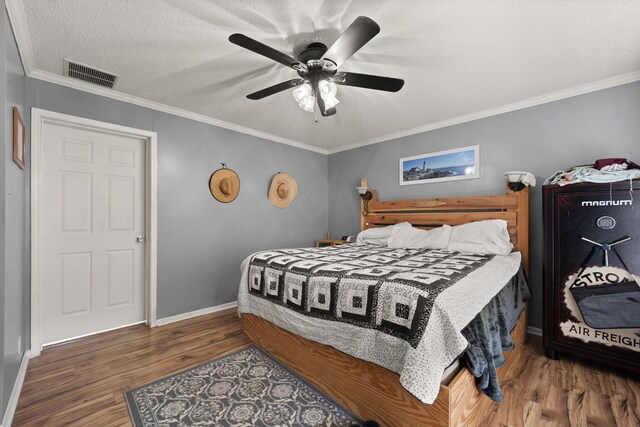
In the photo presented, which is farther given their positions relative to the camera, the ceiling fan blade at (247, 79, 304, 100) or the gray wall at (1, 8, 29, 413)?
the ceiling fan blade at (247, 79, 304, 100)

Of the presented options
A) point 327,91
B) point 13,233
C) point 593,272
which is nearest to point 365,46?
point 327,91

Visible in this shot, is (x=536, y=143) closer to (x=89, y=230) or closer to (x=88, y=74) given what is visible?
(x=88, y=74)

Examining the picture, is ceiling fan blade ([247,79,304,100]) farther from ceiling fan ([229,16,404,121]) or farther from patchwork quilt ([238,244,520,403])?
patchwork quilt ([238,244,520,403])

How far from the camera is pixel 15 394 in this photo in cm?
175

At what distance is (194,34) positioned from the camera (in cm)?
189

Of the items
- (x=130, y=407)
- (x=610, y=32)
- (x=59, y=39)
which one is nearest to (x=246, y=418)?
(x=130, y=407)

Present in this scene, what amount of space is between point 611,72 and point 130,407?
4505 millimetres

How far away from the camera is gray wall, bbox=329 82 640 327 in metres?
2.49

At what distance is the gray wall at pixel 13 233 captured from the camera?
59.9 inches

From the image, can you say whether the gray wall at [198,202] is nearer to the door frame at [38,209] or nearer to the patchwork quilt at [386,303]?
the door frame at [38,209]

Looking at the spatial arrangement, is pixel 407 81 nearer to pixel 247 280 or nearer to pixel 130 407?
pixel 247 280

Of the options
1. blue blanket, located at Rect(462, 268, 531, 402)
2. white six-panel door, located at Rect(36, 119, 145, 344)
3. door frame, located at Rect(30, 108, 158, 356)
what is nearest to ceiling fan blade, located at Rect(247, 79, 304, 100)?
door frame, located at Rect(30, 108, 158, 356)

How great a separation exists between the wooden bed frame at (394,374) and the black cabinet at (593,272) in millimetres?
352

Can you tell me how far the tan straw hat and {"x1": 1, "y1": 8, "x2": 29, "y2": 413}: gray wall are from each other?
2558 millimetres
